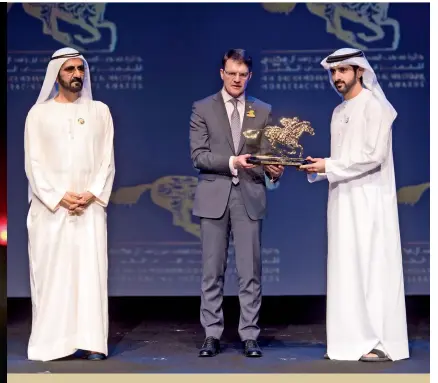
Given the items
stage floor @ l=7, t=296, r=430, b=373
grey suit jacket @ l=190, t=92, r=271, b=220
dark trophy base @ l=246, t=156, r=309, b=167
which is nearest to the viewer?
stage floor @ l=7, t=296, r=430, b=373

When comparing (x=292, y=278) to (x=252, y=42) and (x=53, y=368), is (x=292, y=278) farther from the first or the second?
(x=53, y=368)

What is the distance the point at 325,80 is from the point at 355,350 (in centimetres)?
257

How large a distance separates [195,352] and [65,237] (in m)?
1.13

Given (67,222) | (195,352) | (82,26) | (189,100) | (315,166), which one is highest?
(82,26)

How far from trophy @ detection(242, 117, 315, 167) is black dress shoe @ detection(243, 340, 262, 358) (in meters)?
1.14

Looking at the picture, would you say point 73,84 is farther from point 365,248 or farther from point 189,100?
point 365,248

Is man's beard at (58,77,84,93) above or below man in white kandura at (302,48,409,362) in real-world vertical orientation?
above

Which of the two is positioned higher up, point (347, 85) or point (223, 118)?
point (347, 85)

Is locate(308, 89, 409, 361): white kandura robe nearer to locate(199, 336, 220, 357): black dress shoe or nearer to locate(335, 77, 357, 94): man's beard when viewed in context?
locate(335, 77, 357, 94): man's beard

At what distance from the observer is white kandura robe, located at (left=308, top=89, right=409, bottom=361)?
5320 millimetres

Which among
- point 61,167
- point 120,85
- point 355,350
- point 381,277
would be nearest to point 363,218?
point 381,277

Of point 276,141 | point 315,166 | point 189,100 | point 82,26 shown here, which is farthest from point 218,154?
point 82,26

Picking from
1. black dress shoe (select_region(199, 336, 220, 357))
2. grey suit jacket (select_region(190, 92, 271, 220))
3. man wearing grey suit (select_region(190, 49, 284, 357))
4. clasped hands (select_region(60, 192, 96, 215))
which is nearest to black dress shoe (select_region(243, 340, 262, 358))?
man wearing grey suit (select_region(190, 49, 284, 357))

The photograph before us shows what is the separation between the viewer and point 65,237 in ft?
17.9
